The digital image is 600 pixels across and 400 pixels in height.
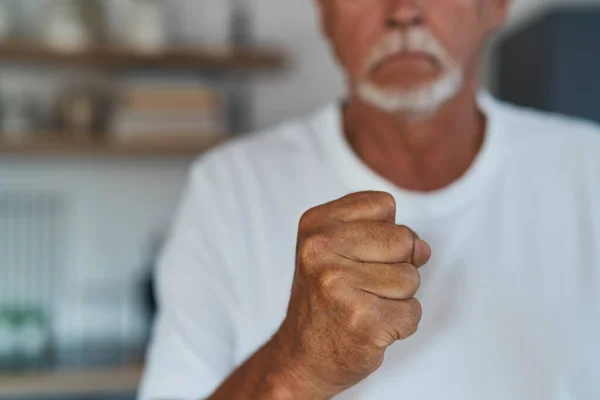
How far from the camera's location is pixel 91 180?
6.53ft

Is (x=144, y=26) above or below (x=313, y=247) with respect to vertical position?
below

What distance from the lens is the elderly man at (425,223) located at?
710 millimetres

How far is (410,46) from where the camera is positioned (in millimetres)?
779

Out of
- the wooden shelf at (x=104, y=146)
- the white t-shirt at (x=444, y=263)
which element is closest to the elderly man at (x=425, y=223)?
the white t-shirt at (x=444, y=263)

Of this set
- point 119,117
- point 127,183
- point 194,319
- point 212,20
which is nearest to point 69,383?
point 127,183

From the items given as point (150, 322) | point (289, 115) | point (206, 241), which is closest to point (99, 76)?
point (289, 115)

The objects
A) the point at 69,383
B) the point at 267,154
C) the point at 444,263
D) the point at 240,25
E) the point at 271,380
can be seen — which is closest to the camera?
the point at 271,380

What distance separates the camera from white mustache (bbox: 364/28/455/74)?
2.56ft

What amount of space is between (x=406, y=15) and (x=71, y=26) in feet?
4.39

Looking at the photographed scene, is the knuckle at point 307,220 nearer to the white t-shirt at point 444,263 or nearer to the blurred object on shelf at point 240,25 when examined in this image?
the white t-shirt at point 444,263

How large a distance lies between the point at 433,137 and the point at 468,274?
204mm

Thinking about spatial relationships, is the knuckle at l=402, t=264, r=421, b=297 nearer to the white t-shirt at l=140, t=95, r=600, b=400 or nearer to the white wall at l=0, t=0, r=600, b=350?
the white t-shirt at l=140, t=95, r=600, b=400

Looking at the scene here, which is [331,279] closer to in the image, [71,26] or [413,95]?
[413,95]

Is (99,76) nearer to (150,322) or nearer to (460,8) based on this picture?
(150,322)
